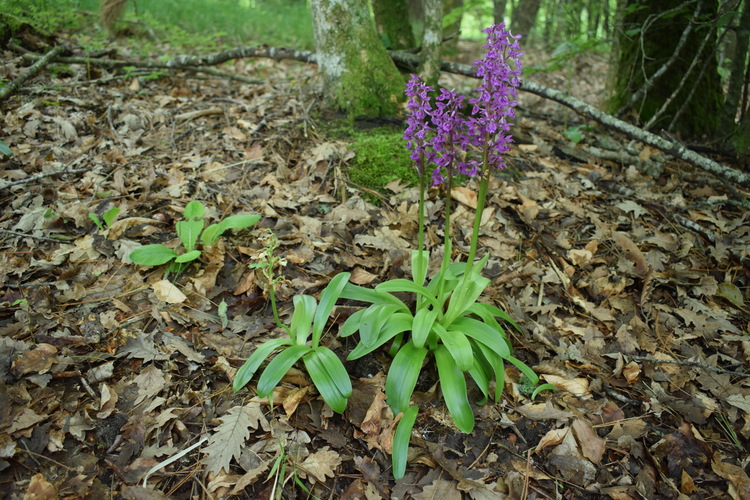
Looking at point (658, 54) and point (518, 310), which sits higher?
point (658, 54)

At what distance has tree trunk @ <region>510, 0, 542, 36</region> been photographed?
494 inches

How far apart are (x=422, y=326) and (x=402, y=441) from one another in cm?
59

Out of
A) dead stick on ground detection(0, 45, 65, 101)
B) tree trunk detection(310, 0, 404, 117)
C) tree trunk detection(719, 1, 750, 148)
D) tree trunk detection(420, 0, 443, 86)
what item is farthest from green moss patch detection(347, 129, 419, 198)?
tree trunk detection(719, 1, 750, 148)

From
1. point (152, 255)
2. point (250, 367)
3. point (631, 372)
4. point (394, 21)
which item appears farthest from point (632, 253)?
point (394, 21)

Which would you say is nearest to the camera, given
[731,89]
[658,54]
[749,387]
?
[749,387]

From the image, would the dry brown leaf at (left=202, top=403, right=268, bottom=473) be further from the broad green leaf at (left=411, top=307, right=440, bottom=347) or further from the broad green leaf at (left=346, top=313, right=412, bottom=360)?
the broad green leaf at (left=411, top=307, right=440, bottom=347)

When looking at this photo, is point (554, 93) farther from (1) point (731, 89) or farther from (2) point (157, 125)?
(2) point (157, 125)

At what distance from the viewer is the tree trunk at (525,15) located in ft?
41.2

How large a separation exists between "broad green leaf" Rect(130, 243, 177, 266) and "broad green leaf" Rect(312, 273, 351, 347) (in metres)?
1.18

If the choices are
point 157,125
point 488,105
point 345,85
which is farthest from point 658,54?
point 157,125

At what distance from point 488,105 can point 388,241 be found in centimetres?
152

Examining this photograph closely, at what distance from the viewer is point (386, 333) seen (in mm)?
2518

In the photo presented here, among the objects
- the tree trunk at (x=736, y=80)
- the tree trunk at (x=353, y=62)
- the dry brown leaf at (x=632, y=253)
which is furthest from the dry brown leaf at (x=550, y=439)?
the tree trunk at (x=736, y=80)

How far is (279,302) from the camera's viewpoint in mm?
3014
